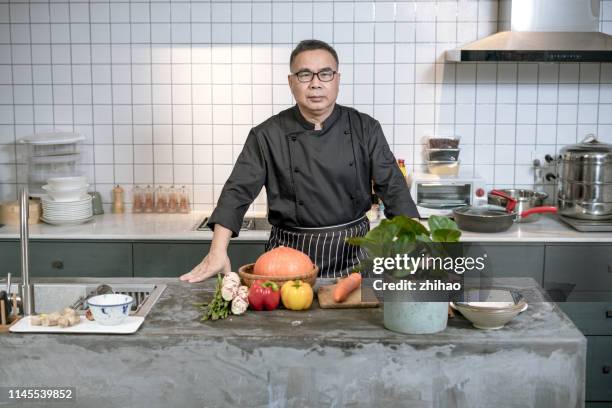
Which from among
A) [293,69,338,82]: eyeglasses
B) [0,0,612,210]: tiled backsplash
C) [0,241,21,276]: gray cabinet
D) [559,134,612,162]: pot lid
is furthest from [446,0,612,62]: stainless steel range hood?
[0,241,21,276]: gray cabinet

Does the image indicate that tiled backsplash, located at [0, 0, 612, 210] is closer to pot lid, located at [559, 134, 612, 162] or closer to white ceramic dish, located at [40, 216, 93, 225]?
pot lid, located at [559, 134, 612, 162]

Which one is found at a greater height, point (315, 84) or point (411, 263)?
point (315, 84)

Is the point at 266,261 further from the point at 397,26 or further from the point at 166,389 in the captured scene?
the point at 397,26

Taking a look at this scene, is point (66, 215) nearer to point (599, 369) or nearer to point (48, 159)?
point (48, 159)

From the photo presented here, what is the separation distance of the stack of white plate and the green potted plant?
2.48 metres

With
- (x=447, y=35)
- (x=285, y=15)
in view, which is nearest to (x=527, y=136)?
(x=447, y=35)

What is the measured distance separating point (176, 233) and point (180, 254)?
0.37 feet

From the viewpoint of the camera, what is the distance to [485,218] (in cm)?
375

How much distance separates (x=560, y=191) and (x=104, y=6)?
2.73 meters

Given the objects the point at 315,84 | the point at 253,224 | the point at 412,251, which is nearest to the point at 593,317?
the point at 253,224

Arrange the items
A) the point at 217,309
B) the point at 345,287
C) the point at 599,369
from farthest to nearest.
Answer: the point at 599,369, the point at 345,287, the point at 217,309

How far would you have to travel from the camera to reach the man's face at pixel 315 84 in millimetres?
2736

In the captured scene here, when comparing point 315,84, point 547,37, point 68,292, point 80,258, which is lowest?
point 80,258

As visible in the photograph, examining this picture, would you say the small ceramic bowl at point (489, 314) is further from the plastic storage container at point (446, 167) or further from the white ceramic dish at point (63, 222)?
the white ceramic dish at point (63, 222)
